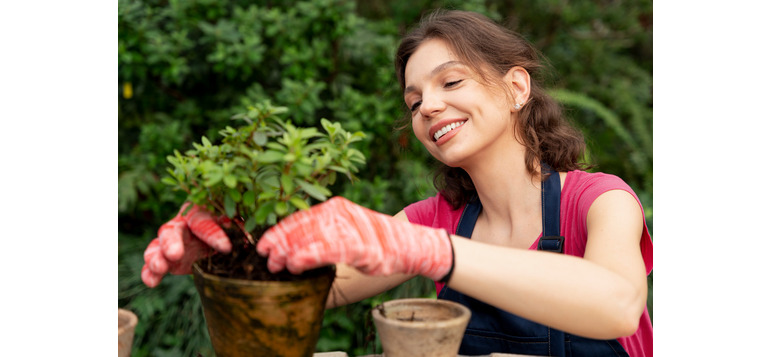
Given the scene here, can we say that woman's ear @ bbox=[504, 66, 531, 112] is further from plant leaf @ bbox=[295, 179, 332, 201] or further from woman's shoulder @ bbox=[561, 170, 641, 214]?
plant leaf @ bbox=[295, 179, 332, 201]

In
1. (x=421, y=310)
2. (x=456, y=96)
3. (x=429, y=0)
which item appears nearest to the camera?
(x=421, y=310)

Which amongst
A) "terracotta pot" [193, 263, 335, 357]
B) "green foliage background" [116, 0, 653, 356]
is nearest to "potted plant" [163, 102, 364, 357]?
"terracotta pot" [193, 263, 335, 357]

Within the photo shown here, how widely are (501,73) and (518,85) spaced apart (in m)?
0.10

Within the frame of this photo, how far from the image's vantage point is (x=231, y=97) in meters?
3.07

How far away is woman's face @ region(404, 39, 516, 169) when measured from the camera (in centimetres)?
163

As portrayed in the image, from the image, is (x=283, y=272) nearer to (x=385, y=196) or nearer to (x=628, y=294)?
(x=628, y=294)

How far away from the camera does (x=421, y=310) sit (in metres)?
1.21

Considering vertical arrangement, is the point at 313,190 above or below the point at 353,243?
above

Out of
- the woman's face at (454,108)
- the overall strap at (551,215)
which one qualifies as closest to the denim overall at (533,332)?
the overall strap at (551,215)

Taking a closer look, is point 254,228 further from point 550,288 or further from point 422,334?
point 550,288

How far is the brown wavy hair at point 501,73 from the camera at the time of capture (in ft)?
5.68

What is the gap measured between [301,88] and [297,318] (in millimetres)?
1900

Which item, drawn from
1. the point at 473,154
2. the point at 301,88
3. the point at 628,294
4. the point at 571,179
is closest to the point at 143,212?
the point at 301,88

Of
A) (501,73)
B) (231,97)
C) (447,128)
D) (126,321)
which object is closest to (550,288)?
(447,128)
